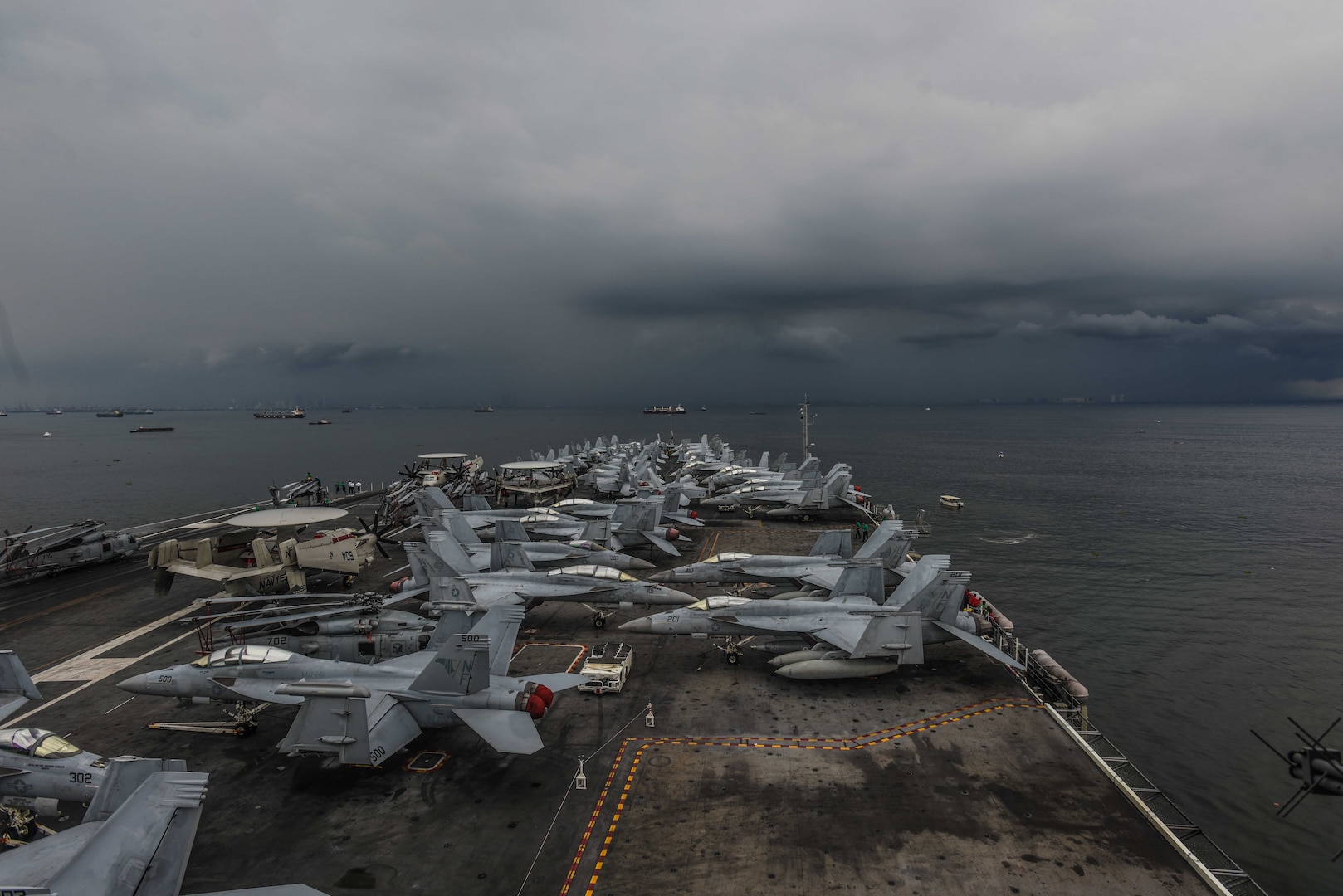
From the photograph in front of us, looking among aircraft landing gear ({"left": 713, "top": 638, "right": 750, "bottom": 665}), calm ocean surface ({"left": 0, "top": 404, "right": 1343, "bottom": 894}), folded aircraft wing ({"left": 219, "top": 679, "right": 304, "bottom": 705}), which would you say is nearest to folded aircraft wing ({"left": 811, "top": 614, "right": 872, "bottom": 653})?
aircraft landing gear ({"left": 713, "top": 638, "right": 750, "bottom": 665})

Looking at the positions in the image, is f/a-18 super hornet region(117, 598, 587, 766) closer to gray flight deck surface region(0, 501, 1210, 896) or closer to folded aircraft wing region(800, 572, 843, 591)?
gray flight deck surface region(0, 501, 1210, 896)

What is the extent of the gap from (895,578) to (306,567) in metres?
35.6

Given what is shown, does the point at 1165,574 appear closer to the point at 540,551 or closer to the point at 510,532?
the point at 540,551

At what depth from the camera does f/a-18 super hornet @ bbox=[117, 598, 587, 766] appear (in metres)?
17.3

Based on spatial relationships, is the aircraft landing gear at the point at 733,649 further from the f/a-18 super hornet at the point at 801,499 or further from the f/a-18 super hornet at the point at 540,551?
the f/a-18 super hornet at the point at 801,499

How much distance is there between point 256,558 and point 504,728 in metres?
24.9

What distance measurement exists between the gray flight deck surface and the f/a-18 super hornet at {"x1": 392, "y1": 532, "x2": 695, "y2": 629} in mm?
5546

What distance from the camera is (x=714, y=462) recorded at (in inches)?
3570

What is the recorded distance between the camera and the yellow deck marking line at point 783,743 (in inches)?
659

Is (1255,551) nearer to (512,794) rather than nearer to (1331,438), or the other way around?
(512,794)

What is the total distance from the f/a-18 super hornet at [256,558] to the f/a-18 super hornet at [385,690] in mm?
13432

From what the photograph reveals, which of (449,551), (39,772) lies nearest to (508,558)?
(449,551)

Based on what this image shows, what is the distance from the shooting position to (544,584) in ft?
105

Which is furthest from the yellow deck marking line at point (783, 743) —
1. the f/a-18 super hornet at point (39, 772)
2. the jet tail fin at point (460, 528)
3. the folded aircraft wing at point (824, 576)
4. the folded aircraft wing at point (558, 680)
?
the jet tail fin at point (460, 528)
